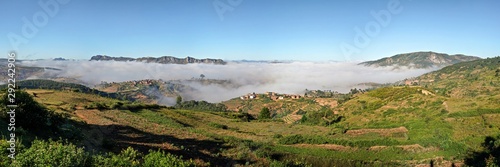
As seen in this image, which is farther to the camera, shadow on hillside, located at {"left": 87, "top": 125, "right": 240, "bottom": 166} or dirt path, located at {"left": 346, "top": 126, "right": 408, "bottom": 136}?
dirt path, located at {"left": 346, "top": 126, "right": 408, "bottom": 136}

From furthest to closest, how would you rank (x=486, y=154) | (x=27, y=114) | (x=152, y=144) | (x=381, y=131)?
(x=381, y=131) < (x=486, y=154) < (x=152, y=144) < (x=27, y=114)

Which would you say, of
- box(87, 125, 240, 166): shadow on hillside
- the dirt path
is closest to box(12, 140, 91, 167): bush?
box(87, 125, 240, 166): shadow on hillside

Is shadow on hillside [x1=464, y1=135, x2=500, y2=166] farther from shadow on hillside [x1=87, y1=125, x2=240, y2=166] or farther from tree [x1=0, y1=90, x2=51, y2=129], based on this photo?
tree [x1=0, y1=90, x2=51, y2=129]

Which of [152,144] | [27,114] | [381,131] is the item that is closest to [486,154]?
[381,131]

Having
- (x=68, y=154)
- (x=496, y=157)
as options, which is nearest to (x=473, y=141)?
(x=496, y=157)

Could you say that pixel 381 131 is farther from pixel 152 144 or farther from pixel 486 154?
pixel 152 144

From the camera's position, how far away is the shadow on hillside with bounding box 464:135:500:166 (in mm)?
29672

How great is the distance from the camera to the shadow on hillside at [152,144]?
980 inches

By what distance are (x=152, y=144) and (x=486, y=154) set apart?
3216 cm

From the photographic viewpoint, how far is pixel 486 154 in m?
31.3

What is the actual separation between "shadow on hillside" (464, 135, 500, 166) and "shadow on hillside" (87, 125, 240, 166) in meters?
22.9

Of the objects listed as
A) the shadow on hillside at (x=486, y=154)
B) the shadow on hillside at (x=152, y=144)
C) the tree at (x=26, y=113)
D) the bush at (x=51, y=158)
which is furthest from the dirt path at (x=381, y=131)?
the bush at (x=51, y=158)

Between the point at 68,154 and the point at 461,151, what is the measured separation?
36038mm

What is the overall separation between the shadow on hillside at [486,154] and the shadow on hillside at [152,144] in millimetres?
22928
